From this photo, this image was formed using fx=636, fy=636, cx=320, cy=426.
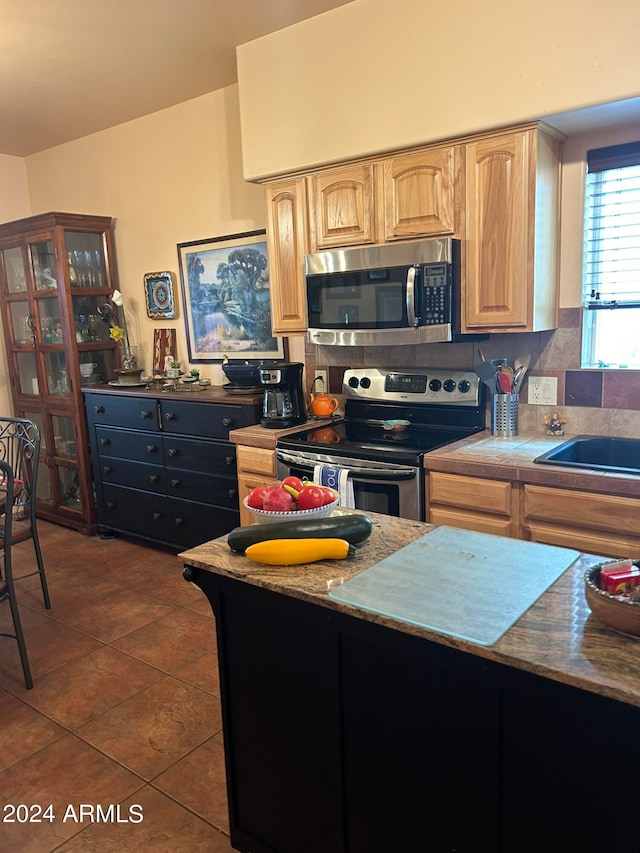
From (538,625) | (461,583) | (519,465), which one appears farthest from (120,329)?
(538,625)

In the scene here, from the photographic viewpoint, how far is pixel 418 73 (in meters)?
2.55

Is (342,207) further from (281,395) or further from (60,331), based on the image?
(60,331)

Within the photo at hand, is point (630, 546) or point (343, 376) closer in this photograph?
point (630, 546)

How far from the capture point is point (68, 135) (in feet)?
14.9

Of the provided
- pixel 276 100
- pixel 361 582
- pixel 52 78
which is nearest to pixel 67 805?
pixel 361 582

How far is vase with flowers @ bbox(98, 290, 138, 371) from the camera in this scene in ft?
14.5

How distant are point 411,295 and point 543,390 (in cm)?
74

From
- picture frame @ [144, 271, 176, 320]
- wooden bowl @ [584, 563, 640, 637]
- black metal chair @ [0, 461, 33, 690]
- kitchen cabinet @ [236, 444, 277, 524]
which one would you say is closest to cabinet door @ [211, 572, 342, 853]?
wooden bowl @ [584, 563, 640, 637]

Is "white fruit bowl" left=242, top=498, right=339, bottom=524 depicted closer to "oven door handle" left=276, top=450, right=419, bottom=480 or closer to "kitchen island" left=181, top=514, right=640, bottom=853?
"kitchen island" left=181, top=514, right=640, bottom=853

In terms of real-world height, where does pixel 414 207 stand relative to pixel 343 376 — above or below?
above

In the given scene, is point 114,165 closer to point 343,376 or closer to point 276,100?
point 276,100

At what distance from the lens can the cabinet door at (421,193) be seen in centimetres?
259

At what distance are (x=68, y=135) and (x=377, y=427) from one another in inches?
128

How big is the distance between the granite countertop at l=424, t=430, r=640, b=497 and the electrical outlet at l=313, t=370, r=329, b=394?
1.01m
